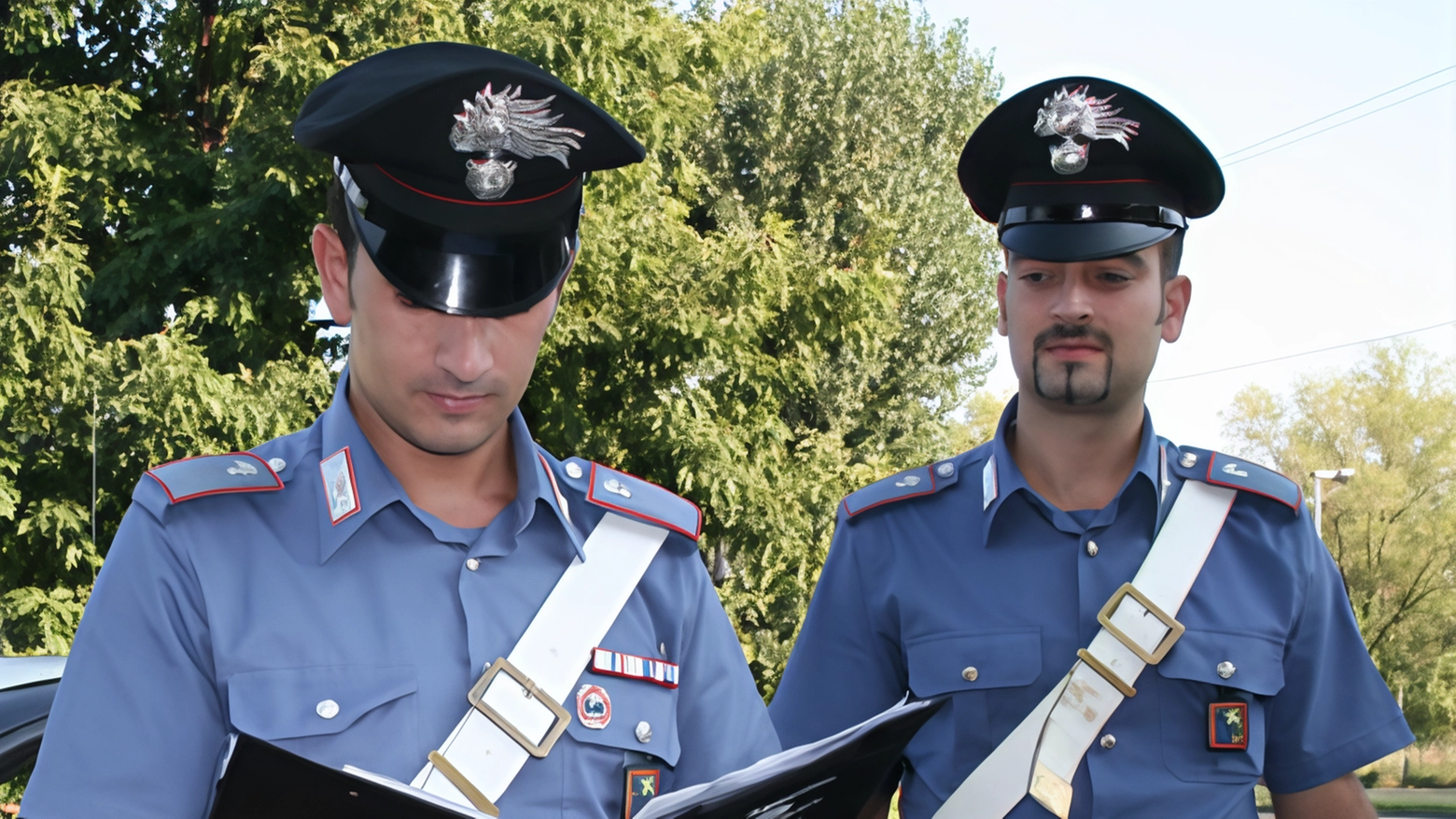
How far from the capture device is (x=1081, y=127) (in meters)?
2.53

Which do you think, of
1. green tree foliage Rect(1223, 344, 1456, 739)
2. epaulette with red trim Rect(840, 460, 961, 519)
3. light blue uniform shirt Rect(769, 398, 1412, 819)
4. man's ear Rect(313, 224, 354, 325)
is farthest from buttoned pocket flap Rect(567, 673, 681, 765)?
green tree foliage Rect(1223, 344, 1456, 739)

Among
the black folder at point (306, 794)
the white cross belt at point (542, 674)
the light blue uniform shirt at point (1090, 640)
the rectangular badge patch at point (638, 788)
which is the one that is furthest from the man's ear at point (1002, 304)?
the black folder at point (306, 794)

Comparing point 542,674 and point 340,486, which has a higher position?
point 340,486

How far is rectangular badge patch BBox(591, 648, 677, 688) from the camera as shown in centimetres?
186

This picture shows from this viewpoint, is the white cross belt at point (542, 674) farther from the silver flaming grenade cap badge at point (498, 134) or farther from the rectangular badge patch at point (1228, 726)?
the rectangular badge patch at point (1228, 726)

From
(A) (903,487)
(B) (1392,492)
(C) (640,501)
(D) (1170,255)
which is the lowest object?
(B) (1392,492)

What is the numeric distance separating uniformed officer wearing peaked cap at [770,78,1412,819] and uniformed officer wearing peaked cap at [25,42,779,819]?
0.61 meters

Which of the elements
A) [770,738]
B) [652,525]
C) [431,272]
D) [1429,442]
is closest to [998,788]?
[770,738]

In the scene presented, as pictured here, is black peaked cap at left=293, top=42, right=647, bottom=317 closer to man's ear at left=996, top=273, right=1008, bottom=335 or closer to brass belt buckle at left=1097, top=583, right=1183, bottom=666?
man's ear at left=996, top=273, right=1008, bottom=335

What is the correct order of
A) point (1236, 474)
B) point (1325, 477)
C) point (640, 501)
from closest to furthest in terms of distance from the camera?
point (640, 501)
point (1236, 474)
point (1325, 477)

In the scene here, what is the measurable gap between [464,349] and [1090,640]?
1.33 metres

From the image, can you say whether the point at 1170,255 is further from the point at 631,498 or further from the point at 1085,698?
the point at 631,498

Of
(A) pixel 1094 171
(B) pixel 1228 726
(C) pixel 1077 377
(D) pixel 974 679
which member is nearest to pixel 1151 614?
(B) pixel 1228 726

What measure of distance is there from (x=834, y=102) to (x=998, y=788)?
2090 centimetres
